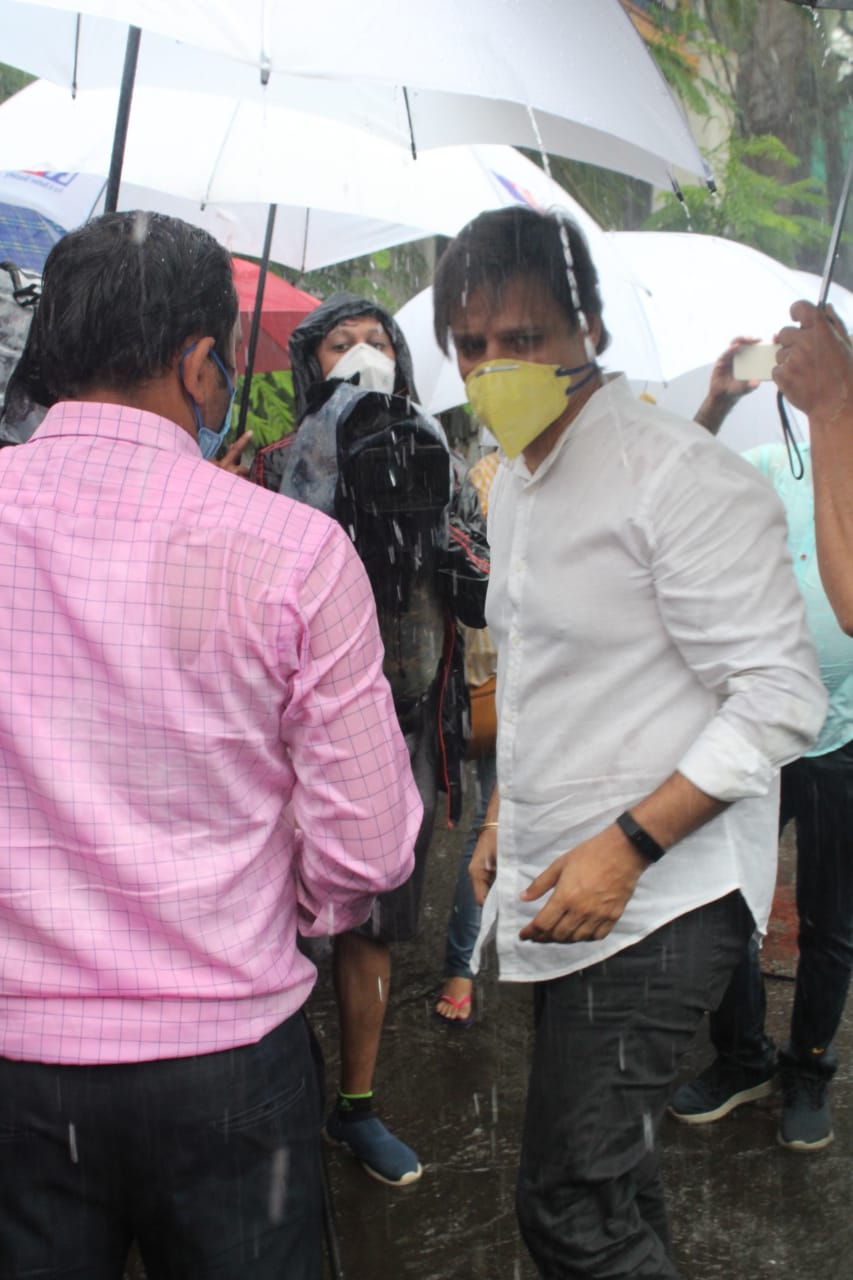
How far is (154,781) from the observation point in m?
1.60

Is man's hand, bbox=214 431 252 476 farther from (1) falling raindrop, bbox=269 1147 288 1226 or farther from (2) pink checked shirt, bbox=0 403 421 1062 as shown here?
(1) falling raindrop, bbox=269 1147 288 1226

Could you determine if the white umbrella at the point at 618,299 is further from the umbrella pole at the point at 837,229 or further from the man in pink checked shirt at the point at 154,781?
the man in pink checked shirt at the point at 154,781

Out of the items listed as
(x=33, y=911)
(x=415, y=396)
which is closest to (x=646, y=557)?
(x=33, y=911)

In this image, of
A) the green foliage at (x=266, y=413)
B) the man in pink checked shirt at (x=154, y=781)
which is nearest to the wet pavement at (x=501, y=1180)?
the man in pink checked shirt at (x=154, y=781)

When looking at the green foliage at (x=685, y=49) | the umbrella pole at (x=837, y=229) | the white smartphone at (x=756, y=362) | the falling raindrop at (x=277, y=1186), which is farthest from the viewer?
the green foliage at (x=685, y=49)

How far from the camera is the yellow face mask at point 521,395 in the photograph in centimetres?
228

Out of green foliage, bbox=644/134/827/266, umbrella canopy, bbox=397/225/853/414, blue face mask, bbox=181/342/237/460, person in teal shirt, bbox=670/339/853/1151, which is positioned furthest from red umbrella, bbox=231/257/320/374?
blue face mask, bbox=181/342/237/460

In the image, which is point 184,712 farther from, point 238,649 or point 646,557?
point 646,557

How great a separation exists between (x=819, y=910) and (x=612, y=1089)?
5.69 feet

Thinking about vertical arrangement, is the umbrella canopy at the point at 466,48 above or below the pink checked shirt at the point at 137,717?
above

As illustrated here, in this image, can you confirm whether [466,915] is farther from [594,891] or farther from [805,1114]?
[594,891]

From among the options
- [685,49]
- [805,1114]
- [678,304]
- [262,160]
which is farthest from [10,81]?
[805,1114]

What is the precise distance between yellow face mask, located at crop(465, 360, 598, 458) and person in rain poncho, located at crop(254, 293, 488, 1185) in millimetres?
853

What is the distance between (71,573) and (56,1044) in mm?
586
